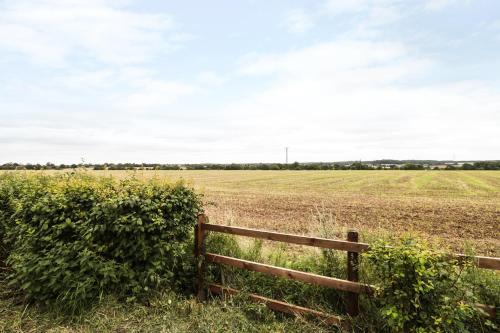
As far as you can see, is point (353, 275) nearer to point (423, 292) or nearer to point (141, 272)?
point (423, 292)

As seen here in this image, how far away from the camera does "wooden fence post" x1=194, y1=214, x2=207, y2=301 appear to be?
5832 mm

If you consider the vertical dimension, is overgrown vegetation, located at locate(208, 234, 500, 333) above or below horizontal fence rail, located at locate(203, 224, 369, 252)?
below

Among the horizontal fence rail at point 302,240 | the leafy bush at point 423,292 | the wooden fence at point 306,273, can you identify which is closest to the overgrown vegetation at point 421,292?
the leafy bush at point 423,292

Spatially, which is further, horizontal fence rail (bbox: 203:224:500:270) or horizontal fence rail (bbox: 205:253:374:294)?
horizontal fence rail (bbox: 205:253:374:294)

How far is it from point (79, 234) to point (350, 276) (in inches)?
162

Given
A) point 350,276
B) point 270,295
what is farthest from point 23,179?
point 350,276

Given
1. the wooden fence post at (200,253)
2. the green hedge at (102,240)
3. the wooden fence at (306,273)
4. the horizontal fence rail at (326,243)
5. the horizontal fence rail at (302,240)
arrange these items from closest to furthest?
the horizontal fence rail at (326,243), the wooden fence at (306,273), the horizontal fence rail at (302,240), the green hedge at (102,240), the wooden fence post at (200,253)

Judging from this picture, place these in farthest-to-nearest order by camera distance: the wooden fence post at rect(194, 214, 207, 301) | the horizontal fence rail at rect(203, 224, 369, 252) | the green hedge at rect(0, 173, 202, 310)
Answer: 1. the wooden fence post at rect(194, 214, 207, 301)
2. the green hedge at rect(0, 173, 202, 310)
3. the horizontal fence rail at rect(203, 224, 369, 252)

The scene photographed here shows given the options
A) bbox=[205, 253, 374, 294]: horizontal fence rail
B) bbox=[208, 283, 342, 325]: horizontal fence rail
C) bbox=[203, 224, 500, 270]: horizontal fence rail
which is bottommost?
bbox=[208, 283, 342, 325]: horizontal fence rail

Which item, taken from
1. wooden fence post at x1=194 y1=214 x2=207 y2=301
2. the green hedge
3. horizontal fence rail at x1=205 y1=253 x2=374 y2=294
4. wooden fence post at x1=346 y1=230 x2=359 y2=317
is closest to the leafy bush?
horizontal fence rail at x1=205 y1=253 x2=374 y2=294

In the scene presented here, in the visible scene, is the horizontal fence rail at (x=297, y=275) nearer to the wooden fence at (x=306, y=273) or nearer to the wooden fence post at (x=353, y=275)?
the wooden fence at (x=306, y=273)

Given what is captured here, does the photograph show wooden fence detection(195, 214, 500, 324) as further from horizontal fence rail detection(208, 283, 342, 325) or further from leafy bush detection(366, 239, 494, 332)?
leafy bush detection(366, 239, 494, 332)

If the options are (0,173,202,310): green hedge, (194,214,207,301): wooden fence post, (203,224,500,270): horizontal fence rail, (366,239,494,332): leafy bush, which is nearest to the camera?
(366,239,494,332): leafy bush

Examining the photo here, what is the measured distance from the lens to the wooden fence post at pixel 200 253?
5.83 m
